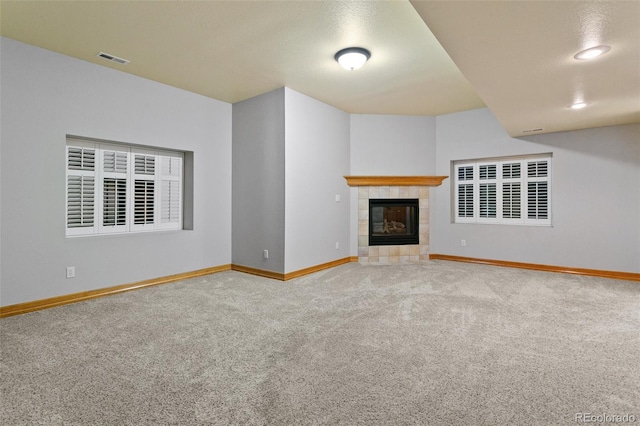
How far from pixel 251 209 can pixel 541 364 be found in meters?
4.17

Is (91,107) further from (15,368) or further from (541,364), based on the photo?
(541,364)

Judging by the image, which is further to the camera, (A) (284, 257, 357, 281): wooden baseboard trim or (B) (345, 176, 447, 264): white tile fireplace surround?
(B) (345, 176, 447, 264): white tile fireplace surround

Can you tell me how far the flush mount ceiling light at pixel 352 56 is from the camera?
3.49m

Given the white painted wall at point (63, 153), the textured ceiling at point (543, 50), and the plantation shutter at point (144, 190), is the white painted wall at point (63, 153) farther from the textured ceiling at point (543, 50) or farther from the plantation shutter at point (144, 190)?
the textured ceiling at point (543, 50)

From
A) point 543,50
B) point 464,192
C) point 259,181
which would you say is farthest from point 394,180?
point 543,50

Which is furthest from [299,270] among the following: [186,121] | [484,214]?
[484,214]

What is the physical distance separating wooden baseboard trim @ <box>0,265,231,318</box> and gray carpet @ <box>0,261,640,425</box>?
16 cm

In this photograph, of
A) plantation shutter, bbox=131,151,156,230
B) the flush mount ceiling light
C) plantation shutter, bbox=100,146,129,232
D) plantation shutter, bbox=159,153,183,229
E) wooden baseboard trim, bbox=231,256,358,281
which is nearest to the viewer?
the flush mount ceiling light

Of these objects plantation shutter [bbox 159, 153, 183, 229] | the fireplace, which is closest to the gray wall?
plantation shutter [bbox 159, 153, 183, 229]

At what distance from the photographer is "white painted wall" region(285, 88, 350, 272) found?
4.95 m

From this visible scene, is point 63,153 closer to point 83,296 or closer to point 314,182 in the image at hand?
point 83,296

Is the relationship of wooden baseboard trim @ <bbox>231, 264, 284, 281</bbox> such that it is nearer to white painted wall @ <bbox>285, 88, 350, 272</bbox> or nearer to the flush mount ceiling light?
white painted wall @ <bbox>285, 88, 350, 272</bbox>

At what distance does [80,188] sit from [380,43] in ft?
13.0

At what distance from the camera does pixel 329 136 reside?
5.76 m
